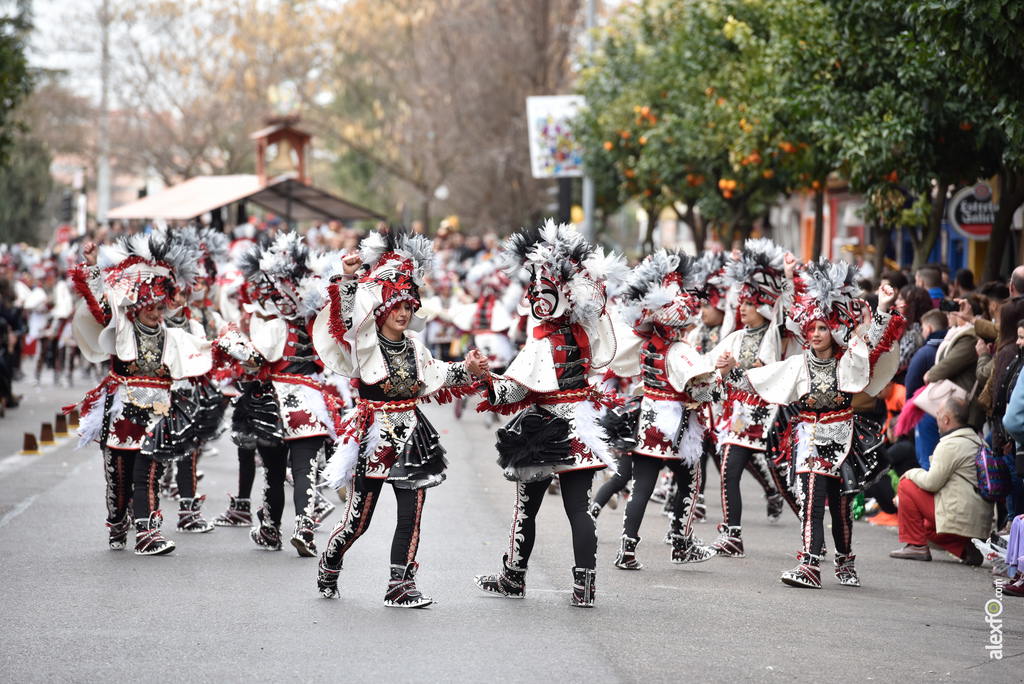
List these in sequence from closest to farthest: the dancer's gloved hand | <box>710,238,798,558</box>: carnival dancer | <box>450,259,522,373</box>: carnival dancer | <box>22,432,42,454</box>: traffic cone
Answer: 1. the dancer's gloved hand
2. <box>710,238,798,558</box>: carnival dancer
3. <box>22,432,42,454</box>: traffic cone
4. <box>450,259,522,373</box>: carnival dancer

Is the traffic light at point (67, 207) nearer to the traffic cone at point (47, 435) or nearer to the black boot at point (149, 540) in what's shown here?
the traffic cone at point (47, 435)

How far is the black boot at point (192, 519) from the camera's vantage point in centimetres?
950

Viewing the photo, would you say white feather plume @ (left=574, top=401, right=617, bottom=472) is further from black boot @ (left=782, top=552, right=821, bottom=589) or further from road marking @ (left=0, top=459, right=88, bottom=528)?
road marking @ (left=0, top=459, right=88, bottom=528)

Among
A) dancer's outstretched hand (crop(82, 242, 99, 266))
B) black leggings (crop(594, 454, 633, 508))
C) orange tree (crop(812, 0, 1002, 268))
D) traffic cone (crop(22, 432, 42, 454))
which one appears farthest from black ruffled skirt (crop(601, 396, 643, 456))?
traffic cone (crop(22, 432, 42, 454))

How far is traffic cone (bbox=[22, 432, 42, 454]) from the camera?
13.3m

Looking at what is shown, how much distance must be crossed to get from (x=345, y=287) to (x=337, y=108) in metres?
43.9

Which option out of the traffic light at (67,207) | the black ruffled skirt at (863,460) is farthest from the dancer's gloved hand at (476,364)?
the traffic light at (67,207)

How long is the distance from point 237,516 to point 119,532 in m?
1.31

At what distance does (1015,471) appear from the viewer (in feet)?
28.5

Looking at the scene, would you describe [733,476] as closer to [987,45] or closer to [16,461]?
[987,45]

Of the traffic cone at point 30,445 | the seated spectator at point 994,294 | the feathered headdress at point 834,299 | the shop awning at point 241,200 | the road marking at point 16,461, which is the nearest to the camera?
the feathered headdress at point 834,299

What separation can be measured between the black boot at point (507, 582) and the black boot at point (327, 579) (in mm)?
882

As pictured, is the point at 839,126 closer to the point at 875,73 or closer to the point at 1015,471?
the point at 875,73

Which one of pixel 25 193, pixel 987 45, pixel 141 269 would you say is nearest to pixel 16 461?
pixel 141 269
